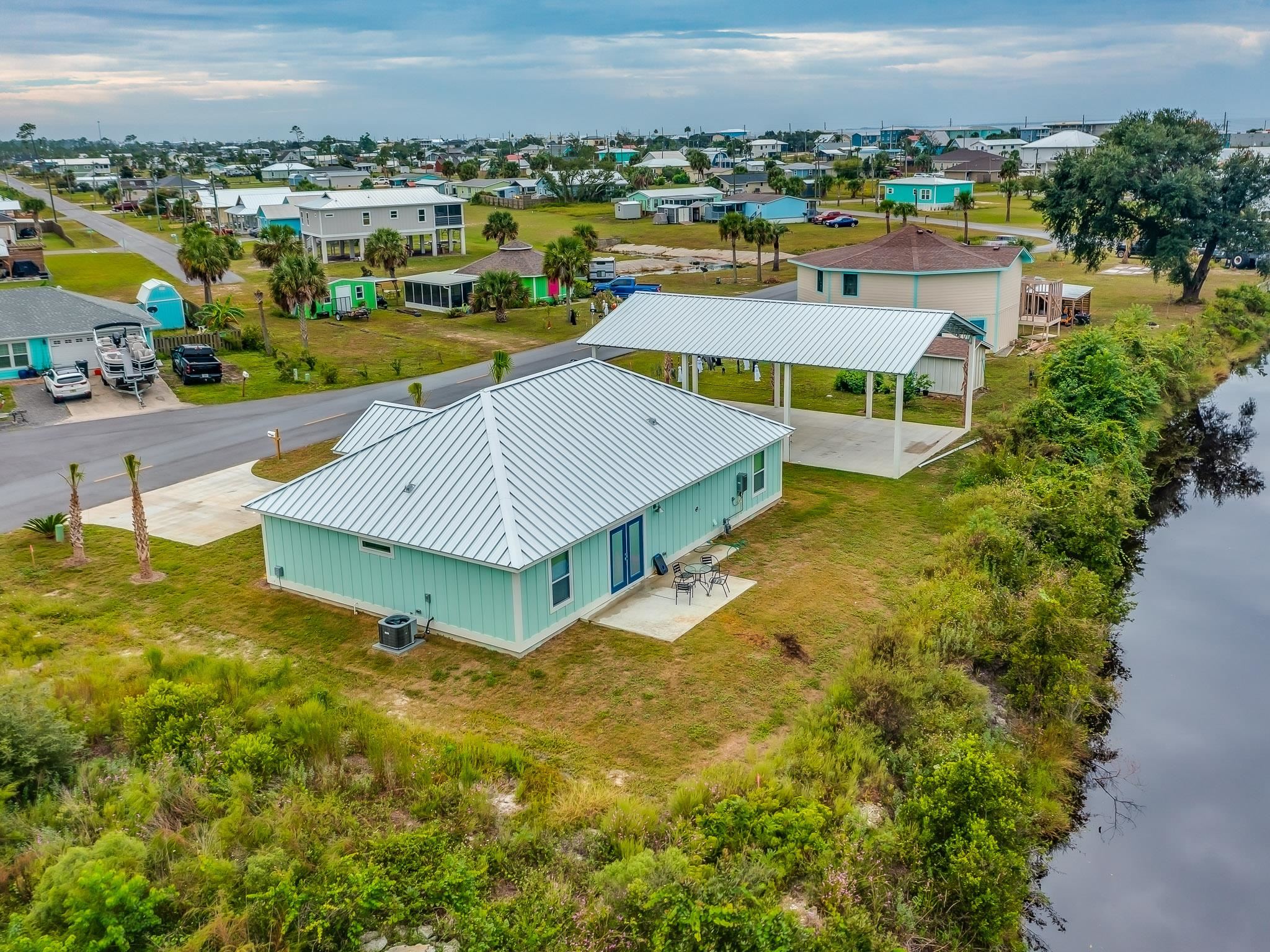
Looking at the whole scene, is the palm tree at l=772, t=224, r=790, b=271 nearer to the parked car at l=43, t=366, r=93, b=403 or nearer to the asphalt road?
the asphalt road

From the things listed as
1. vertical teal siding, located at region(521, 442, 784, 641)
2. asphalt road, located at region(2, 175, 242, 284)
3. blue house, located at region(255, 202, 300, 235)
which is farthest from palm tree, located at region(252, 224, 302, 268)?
vertical teal siding, located at region(521, 442, 784, 641)

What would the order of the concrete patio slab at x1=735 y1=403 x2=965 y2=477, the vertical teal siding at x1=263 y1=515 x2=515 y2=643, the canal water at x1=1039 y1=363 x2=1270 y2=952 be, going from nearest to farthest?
the canal water at x1=1039 y1=363 x2=1270 y2=952, the vertical teal siding at x1=263 y1=515 x2=515 y2=643, the concrete patio slab at x1=735 y1=403 x2=965 y2=477

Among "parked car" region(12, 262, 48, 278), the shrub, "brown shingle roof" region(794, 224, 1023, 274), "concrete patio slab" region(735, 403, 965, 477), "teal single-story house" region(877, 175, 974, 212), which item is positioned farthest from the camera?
"teal single-story house" region(877, 175, 974, 212)

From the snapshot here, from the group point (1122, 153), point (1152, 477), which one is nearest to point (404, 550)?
point (1152, 477)

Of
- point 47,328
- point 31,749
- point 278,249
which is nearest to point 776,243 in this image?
point 278,249

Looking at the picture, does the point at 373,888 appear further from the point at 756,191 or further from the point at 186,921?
the point at 756,191

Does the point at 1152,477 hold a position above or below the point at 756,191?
below
